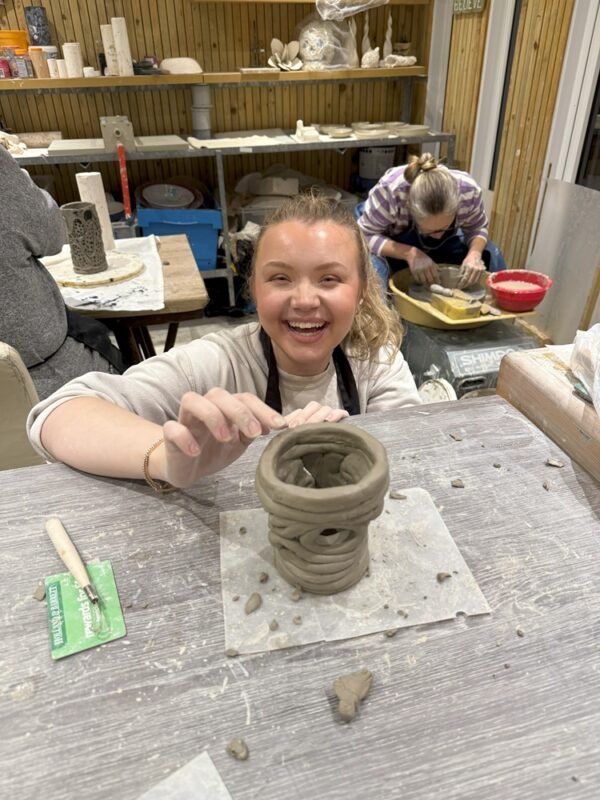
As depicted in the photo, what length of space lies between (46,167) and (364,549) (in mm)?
3894

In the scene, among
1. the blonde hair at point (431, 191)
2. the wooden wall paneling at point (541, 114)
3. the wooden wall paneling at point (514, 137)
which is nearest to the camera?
the blonde hair at point (431, 191)

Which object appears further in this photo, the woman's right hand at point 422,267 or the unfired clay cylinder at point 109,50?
the unfired clay cylinder at point 109,50

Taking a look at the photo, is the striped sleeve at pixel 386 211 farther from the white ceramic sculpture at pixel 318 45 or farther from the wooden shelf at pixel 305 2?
the wooden shelf at pixel 305 2

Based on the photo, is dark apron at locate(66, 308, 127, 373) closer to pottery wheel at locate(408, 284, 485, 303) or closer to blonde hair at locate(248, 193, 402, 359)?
blonde hair at locate(248, 193, 402, 359)

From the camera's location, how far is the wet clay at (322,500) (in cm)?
61

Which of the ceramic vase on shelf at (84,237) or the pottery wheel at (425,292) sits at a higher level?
the ceramic vase on shelf at (84,237)

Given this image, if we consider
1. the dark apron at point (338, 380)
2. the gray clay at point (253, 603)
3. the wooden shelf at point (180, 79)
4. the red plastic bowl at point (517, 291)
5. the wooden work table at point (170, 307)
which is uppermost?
the wooden shelf at point (180, 79)

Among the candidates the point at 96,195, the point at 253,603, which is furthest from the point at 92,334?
the point at 253,603

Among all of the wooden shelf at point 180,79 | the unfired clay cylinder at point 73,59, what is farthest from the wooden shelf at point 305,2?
the unfired clay cylinder at point 73,59

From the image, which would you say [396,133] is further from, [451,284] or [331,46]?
[451,284]

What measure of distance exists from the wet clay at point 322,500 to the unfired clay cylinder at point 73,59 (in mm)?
3369

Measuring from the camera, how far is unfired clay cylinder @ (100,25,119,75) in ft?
10.2

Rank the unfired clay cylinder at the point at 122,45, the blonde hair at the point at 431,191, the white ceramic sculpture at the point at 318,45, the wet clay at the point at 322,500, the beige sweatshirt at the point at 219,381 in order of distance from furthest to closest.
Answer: the white ceramic sculpture at the point at 318,45, the unfired clay cylinder at the point at 122,45, the blonde hair at the point at 431,191, the beige sweatshirt at the point at 219,381, the wet clay at the point at 322,500

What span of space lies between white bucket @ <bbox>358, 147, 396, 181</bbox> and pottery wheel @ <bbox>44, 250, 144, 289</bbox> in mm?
2430
